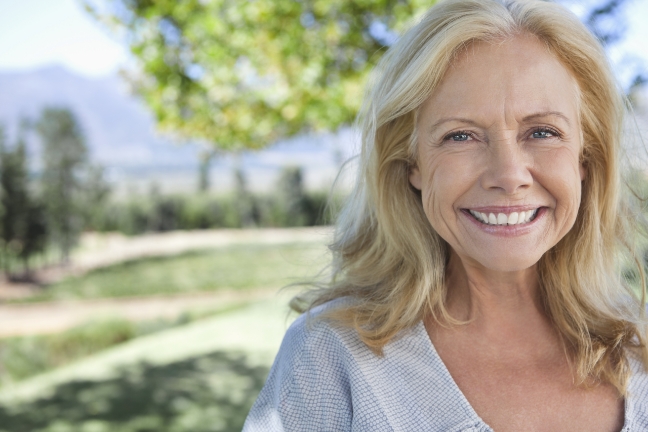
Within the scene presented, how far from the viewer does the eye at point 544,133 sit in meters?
1.39

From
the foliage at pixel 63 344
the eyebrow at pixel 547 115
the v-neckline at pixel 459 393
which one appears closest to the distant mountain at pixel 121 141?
the foliage at pixel 63 344

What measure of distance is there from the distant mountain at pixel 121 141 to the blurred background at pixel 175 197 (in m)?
0.04

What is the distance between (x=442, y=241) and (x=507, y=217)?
33 cm

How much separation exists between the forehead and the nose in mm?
63

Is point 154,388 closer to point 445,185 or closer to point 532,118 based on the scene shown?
point 445,185

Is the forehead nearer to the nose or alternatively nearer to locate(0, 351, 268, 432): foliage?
the nose

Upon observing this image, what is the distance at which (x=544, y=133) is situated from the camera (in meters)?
1.40

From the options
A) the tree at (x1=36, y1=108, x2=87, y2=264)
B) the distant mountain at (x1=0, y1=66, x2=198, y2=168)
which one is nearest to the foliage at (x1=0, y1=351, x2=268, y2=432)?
the tree at (x1=36, y1=108, x2=87, y2=264)

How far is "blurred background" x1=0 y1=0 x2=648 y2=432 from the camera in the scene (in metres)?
4.74

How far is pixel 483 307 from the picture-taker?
1604 millimetres

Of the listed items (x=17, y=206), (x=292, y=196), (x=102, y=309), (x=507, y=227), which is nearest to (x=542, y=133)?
(x=507, y=227)

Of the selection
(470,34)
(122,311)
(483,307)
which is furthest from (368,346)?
(122,311)

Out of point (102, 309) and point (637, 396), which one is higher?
point (637, 396)

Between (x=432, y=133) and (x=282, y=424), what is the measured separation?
0.73m
